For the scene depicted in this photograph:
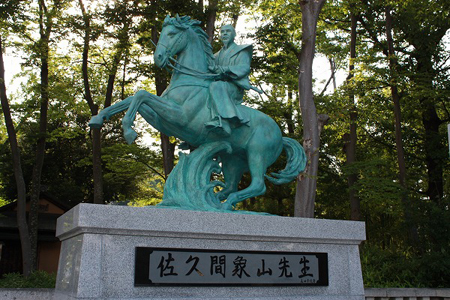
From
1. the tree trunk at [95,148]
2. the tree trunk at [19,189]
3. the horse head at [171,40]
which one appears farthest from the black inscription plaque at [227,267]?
the tree trunk at [95,148]

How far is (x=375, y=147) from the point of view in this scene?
18.6m

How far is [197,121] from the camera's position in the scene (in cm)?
508

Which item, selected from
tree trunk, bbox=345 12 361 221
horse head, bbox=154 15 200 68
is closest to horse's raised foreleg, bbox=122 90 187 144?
horse head, bbox=154 15 200 68

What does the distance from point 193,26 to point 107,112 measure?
1.49m

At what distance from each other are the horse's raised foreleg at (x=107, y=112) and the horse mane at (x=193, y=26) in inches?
40.5

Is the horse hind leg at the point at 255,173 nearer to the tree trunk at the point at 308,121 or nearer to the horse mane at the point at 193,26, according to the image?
the horse mane at the point at 193,26

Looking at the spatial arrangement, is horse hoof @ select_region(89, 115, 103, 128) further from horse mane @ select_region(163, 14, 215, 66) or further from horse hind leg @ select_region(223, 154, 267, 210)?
horse hind leg @ select_region(223, 154, 267, 210)

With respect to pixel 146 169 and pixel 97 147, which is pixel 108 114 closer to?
pixel 97 147

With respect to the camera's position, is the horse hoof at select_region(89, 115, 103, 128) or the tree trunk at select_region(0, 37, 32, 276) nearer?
the horse hoof at select_region(89, 115, 103, 128)

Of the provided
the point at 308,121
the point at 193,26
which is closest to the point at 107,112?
the point at 193,26

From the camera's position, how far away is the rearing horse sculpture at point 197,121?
16.1 feet

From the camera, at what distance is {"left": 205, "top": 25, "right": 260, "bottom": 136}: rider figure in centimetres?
504

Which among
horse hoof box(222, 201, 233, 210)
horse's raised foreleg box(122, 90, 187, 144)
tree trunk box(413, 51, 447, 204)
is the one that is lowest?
horse hoof box(222, 201, 233, 210)

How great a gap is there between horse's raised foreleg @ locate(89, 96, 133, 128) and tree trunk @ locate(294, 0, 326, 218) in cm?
603
